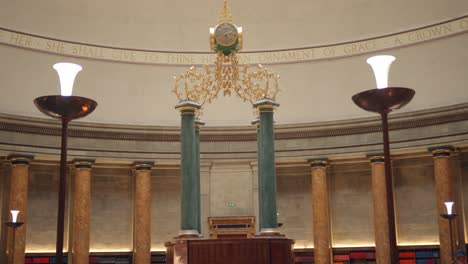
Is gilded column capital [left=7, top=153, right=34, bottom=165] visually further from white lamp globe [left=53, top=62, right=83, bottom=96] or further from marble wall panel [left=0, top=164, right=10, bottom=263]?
white lamp globe [left=53, top=62, right=83, bottom=96]

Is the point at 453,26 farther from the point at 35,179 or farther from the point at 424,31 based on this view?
the point at 35,179

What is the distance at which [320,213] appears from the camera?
25.5 m

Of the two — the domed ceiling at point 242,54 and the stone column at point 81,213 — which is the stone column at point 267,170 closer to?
the stone column at point 81,213

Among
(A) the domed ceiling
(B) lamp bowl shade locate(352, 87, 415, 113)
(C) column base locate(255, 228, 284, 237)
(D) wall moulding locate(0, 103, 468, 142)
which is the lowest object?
(C) column base locate(255, 228, 284, 237)

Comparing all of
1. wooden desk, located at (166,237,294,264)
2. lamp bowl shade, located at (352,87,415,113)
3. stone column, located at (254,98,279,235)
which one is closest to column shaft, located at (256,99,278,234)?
stone column, located at (254,98,279,235)

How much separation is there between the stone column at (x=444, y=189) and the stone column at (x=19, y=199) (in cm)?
1464

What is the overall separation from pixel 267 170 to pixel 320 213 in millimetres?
9863

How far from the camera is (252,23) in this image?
27781 mm

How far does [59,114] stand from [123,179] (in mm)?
17075

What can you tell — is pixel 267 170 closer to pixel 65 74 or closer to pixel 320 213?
pixel 65 74

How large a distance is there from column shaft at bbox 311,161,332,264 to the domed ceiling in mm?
2350

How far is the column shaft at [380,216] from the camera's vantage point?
2445 centimetres

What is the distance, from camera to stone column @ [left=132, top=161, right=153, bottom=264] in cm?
2547

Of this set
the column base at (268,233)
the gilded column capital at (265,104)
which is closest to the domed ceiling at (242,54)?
the gilded column capital at (265,104)
